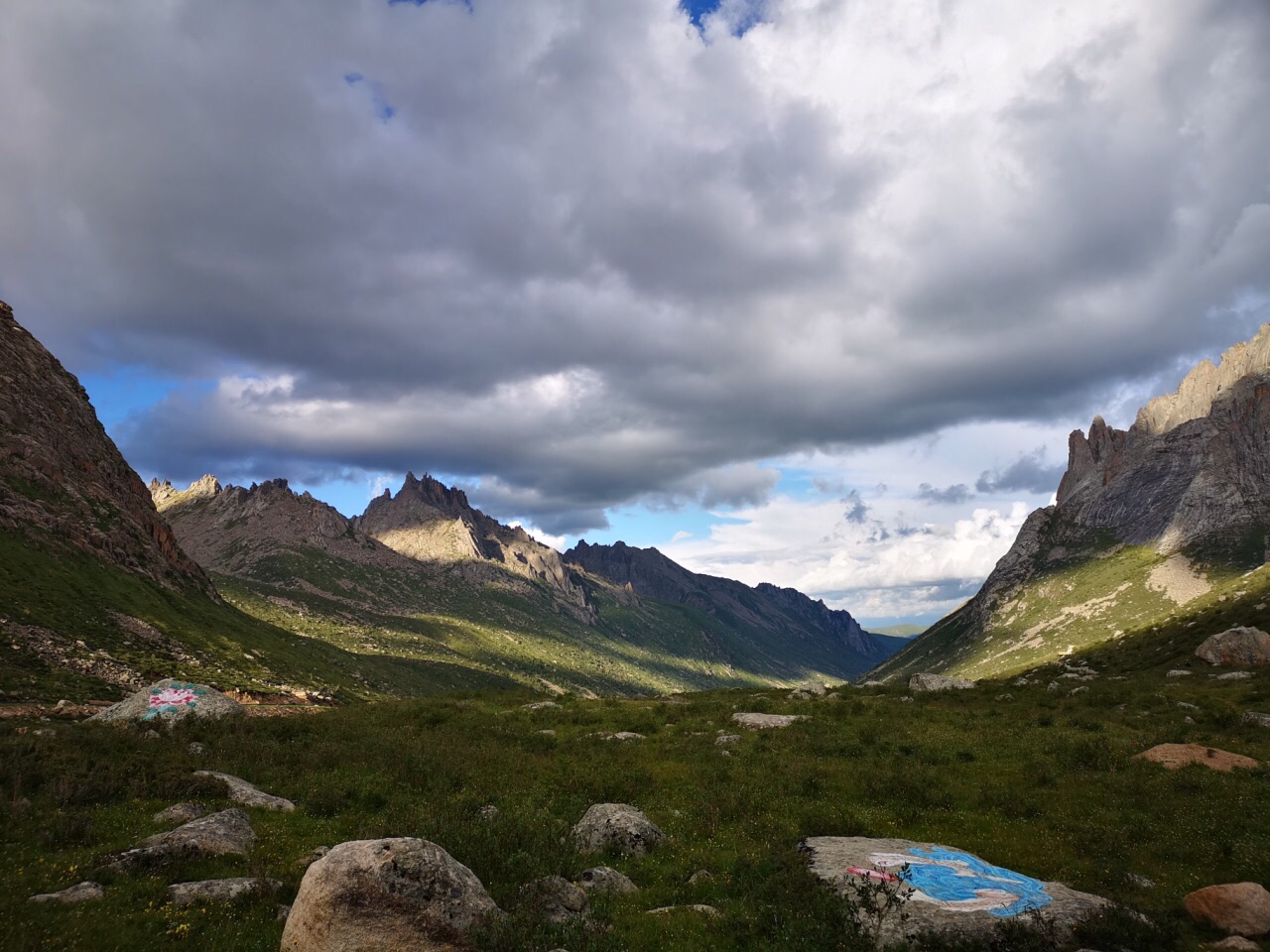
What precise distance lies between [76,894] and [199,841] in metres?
3.61

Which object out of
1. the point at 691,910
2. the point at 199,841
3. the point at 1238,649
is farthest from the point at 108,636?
the point at 1238,649

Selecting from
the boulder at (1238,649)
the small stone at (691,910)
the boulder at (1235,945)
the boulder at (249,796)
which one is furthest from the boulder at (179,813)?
the boulder at (1238,649)

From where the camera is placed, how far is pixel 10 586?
6462 centimetres

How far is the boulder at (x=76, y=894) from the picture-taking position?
39.4 feet

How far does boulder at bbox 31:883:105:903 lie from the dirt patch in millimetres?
215340

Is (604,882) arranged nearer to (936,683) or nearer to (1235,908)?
(1235,908)

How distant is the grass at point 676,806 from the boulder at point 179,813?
61 cm

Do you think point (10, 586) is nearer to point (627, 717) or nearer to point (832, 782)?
point (627, 717)

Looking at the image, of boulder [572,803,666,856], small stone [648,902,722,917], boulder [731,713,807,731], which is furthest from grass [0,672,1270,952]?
boulder [731,713,807,731]

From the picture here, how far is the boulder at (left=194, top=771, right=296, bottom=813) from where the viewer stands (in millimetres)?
20922

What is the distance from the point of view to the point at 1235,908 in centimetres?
1259

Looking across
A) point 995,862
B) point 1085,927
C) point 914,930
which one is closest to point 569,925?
point 914,930

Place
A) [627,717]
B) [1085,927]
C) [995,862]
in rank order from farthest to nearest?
[627,717], [995,862], [1085,927]

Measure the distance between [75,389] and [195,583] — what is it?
4245 cm
